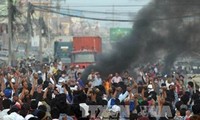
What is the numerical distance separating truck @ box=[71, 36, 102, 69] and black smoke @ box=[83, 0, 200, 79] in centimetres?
587

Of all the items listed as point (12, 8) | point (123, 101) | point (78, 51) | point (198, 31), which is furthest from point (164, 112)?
point (78, 51)

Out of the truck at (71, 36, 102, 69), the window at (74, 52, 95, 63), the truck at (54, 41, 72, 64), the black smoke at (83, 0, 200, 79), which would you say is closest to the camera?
the black smoke at (83, 0, 200, 79)

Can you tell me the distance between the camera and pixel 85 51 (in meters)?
35.7

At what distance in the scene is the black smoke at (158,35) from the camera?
81.5ft

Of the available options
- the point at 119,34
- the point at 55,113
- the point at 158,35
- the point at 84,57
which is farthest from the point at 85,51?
the point at 55,113

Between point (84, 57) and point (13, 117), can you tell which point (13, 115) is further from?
point (84, 57)

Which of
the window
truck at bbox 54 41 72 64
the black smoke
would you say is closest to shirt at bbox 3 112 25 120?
the black smoke

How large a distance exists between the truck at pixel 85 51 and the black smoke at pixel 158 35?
A: 5.87 metres

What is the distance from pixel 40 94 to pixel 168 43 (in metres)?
14.0

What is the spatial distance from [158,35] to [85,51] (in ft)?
33.3

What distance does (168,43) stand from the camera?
2606 cm

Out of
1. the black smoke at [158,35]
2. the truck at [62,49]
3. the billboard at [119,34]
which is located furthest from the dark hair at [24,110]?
the truck at [62,49]

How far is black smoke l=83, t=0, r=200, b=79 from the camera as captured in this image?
24.8m

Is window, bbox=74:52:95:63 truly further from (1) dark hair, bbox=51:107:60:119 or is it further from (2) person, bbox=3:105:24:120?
(1) dark hair, bbox=51:107:60:119
